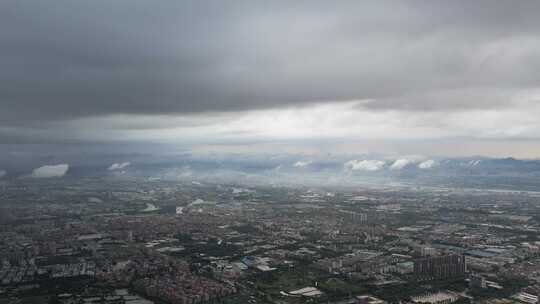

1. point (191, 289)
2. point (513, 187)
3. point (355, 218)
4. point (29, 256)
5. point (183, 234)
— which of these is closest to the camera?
point (191, 289)

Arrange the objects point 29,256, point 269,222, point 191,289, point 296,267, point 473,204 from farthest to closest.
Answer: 1. point 473,204
2. point 269,222
3. point 29,256
4. point 296,267
5. point 191,289

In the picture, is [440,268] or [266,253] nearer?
[440,268]

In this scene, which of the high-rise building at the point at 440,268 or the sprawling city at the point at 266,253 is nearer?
the sprawling city at the point at 266,253

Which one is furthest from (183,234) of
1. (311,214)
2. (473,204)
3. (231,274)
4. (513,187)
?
(513,187)

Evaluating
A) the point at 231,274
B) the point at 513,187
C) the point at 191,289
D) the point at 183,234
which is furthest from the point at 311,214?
the point at 513,187

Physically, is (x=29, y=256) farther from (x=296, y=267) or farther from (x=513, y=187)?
(x=513, y=187)

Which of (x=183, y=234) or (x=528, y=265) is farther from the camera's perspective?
(x=183, y=234)

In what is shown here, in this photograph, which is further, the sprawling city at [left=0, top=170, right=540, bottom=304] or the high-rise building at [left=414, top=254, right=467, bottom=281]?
the high-rise building at [left=414, top=254, right=467, bottom=281]

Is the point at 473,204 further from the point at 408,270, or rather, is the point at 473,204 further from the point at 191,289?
the point at 191,289

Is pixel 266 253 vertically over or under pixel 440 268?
under
